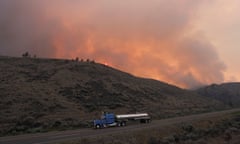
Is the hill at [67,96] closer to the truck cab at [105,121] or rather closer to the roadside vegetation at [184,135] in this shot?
the truck cab at [105,121]

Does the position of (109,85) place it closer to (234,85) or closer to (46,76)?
(46,76)

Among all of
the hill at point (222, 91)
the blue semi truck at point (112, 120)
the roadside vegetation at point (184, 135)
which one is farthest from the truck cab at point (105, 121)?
the hill at point (222, 91)

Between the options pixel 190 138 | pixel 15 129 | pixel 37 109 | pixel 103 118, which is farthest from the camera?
pixel 37 109

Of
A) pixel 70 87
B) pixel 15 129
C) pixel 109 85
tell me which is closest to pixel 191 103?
pixel 109 85

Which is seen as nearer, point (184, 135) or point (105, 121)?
A: point (184, 135)

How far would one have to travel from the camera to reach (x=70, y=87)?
75.3 m

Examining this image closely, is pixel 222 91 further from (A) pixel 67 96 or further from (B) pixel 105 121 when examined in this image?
(B) pixel 105 121

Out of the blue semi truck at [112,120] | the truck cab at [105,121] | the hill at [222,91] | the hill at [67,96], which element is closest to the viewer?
the truck cab at [105,121]

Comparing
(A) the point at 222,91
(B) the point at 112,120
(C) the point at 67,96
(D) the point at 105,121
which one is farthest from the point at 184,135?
(A) the point at 222,91

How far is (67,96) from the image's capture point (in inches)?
2712

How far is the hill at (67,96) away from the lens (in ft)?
171

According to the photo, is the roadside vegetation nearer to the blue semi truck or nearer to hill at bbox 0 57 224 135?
the blue semi truck

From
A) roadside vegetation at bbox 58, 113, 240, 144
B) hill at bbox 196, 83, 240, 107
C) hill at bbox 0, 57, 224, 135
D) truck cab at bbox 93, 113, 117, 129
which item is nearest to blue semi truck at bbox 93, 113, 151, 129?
truck cab at bbox 93, 113, 117, 129

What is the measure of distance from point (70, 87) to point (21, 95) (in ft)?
45.8
